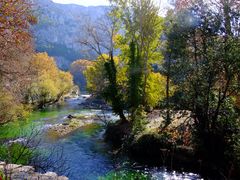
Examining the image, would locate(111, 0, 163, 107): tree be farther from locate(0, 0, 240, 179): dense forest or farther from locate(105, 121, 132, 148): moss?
locate(105, 121, 132, 148): moss

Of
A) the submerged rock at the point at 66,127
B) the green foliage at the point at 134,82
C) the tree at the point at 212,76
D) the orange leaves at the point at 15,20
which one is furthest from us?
the submerged rock at the point at 66,127

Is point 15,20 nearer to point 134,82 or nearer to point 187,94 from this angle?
point 187,94

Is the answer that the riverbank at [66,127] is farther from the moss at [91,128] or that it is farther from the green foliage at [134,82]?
the green foliage at [134,82]

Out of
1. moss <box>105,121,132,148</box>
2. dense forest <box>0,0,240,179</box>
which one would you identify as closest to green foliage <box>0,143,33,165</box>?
dense forest <box>0,0,240,179</box>

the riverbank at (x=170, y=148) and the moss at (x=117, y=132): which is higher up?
the riverbank at (x=170, y=148)

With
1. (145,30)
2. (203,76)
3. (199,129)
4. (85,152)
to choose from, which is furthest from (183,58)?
(145,30)

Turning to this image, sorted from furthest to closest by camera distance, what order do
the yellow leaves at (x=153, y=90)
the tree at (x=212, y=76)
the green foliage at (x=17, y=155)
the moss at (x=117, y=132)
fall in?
the yellow leaves at (x=153, y=90) < the moss at (x=117, y=132) < the tree at (x=212, y=76) < the green foliage at (x=17, y=155)

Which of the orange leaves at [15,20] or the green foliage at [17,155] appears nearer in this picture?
the green foliage at [17,155]

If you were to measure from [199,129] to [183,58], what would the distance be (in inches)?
202

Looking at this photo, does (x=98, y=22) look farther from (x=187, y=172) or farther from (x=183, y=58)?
(x=187, y=172)

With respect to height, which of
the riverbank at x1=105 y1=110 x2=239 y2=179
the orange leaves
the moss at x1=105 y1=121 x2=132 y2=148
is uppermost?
the orange leaves

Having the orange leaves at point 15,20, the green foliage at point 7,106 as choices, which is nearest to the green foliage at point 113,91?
the green foliage at point 7,106

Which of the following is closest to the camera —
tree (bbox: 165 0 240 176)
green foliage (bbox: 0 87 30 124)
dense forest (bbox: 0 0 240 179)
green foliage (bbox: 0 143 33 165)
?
green foliage (bbox: 0 143 33 165)

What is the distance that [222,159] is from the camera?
18359 millimetres
